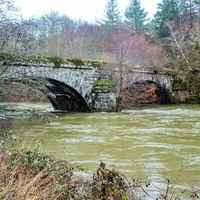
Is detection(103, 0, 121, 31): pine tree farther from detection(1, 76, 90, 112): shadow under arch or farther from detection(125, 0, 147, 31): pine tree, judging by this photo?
detection(1, 76, 90, 112): shadow under arch

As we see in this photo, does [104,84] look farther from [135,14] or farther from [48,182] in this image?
[135,14]

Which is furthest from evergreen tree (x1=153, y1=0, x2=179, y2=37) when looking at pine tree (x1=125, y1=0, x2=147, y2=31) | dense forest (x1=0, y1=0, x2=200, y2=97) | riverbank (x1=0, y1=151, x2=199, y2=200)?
riverbank (x1=0, y1=151, x2=199, y2=200)

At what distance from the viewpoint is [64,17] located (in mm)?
52656

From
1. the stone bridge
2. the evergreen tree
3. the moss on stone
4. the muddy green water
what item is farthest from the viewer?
the evergreen tree

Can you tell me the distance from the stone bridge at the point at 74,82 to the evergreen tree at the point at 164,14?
2216 cm

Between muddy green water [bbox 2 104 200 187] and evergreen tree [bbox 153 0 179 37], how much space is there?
30.6 meters

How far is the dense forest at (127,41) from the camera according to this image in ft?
→ 60.0

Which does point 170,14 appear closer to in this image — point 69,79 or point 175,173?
point 69,79

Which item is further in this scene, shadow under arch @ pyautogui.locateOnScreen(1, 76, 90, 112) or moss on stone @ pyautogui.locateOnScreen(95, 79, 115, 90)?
moss on stone @ pyautogui.locateOnScreen(95, 79, 115, 90)

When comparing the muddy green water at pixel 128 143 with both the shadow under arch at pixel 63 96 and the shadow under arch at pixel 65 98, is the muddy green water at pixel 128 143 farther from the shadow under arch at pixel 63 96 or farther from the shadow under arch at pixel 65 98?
the shadow under arch at pixel 65 98

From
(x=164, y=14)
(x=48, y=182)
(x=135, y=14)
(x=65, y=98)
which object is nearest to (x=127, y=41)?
(x=164, y=14)

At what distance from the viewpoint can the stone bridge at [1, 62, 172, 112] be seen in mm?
21969

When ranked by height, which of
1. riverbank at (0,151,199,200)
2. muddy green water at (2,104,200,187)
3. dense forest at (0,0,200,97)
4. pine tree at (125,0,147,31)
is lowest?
muddy green water at (2,104,200,187)

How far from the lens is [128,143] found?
13.2 metres
